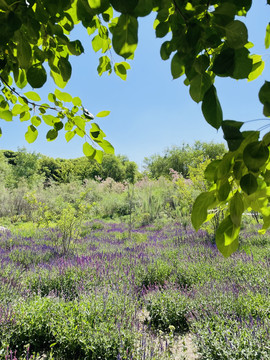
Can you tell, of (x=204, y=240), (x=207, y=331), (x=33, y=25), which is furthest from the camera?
(x=204, y=240)

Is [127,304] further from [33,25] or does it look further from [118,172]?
[118,172]

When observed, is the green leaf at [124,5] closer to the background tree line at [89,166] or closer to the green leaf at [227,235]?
the green leaf at [227,235]

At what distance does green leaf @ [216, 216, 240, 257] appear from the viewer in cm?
50

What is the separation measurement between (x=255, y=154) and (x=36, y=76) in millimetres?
747

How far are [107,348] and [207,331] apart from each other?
3.34 ft

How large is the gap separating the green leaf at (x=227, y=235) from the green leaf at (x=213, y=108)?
213 millimetres

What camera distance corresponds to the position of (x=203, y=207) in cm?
50

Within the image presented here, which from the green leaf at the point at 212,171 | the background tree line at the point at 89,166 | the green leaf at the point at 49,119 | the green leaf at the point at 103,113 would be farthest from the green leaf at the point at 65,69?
the background tree line at the point at 89,166

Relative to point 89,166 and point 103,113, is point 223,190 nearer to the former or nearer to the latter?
point 103,113

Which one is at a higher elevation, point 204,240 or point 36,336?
point 204,240

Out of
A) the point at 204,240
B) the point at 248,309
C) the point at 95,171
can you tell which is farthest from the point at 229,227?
the point at 95,171

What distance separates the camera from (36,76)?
791mm

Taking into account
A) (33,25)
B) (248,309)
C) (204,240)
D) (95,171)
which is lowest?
(248,309)

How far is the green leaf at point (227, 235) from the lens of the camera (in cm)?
50
